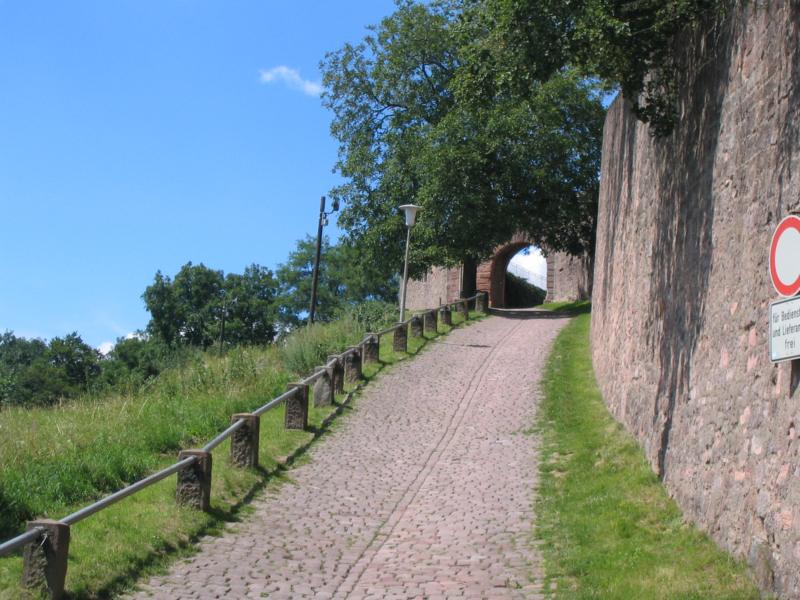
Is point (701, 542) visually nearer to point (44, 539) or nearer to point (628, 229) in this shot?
point (44, 539)

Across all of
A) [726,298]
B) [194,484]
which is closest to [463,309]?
[194,484]

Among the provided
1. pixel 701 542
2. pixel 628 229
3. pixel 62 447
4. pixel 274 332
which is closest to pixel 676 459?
pixel 701 542

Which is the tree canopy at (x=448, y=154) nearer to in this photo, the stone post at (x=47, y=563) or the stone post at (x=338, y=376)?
the stone post at (x=338, y=376)

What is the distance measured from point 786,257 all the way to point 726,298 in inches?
60.6

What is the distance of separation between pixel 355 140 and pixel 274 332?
34.6 meters

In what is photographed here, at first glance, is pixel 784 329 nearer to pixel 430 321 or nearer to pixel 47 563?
pixel 47 563

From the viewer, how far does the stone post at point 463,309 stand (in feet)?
90.2

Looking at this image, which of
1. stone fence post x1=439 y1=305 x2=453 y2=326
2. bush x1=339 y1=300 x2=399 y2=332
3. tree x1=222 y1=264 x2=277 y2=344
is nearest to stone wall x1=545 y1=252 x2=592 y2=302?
stone fence post x1=439 y1=305 x2=453 y2=326

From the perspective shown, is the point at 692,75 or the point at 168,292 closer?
the point at 692,75

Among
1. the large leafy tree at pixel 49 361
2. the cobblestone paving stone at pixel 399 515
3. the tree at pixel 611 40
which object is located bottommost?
the large leafy tree at pixel 49 361

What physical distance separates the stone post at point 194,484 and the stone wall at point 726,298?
4338mm

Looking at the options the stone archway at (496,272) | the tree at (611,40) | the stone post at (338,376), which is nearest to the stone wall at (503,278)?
the stone archway at (496,272)

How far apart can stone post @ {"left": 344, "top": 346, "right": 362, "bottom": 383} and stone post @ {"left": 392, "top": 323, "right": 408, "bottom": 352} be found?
10.3 feet

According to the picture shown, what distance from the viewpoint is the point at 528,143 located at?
28.2 metres
